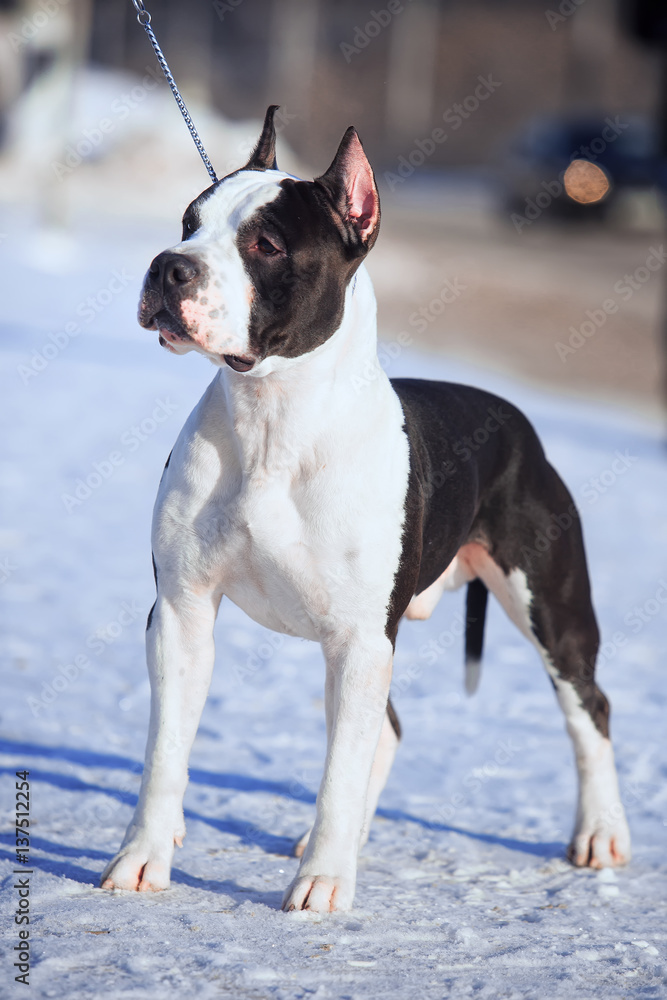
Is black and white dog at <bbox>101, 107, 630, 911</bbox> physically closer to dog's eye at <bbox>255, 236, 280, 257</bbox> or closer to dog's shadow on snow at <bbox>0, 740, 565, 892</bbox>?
dog's eye at <bbox>255, 236, 280, 257</bbox>

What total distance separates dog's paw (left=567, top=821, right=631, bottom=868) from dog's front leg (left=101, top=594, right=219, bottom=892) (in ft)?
4.41

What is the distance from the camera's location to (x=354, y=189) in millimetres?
3023

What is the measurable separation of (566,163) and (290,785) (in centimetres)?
2451

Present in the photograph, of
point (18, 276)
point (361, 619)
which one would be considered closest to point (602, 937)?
point (361, 619)

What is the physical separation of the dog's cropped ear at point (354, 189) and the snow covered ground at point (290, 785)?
1.69 meters

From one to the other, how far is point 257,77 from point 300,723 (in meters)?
46.1

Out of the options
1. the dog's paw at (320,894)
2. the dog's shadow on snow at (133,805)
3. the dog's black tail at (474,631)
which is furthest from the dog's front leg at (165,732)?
the dog's black tail at (474,631)

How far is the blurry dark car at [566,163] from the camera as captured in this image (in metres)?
25.5

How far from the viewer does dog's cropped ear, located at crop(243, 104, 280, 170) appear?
10.8 ft

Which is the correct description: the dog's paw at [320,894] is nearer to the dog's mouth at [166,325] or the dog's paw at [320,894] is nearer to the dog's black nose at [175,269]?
the dog's mouth at [166,325]

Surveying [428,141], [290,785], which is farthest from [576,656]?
[428,141]

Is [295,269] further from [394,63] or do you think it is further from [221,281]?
[394,63]

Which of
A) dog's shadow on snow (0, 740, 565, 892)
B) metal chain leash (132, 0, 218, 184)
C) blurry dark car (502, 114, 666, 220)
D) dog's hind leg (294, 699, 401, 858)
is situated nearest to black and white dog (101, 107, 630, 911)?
dog's shadow on snow (0, 740, 565, 892)

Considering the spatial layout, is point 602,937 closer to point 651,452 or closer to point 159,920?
point 159,920
